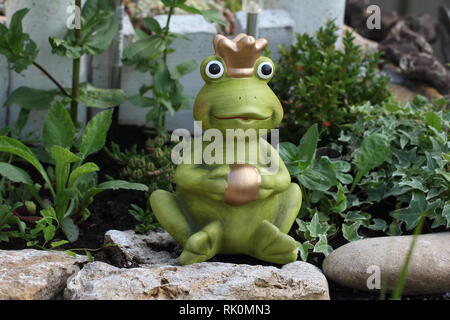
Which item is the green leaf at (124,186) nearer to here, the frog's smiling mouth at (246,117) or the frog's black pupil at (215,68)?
the frog's smiling mouth at (246,117)

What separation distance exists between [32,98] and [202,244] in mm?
1353

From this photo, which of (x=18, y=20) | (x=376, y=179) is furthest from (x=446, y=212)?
(x=18, y=20)

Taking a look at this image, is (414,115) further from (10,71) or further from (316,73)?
(10,71)

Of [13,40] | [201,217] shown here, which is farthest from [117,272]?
[13,40]

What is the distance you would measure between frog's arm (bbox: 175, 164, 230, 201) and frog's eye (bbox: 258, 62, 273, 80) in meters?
0.37

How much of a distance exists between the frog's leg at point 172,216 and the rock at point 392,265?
57 cm

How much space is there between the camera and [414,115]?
376cm

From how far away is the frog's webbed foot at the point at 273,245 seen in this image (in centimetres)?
292

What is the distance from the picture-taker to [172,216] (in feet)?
9.80

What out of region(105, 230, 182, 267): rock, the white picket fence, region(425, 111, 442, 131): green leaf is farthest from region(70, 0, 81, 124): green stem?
region(425, 111, 442, 131): green leaf

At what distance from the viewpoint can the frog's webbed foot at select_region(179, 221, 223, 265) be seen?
2.87 meters

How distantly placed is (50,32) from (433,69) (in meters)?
2.29

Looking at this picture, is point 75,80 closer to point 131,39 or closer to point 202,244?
point 131,39
